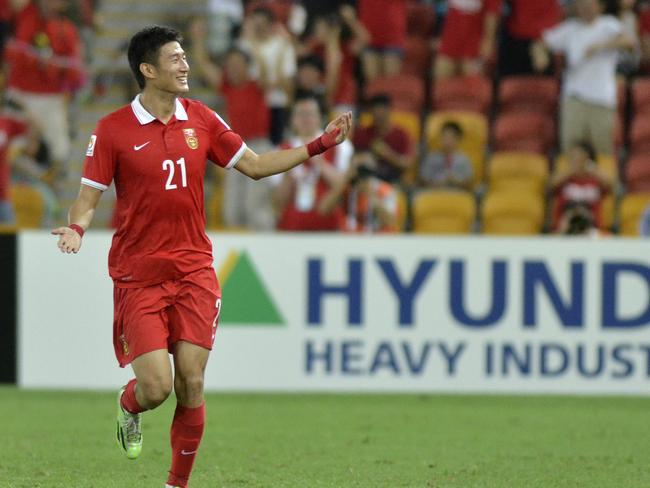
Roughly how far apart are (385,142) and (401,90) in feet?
5.84

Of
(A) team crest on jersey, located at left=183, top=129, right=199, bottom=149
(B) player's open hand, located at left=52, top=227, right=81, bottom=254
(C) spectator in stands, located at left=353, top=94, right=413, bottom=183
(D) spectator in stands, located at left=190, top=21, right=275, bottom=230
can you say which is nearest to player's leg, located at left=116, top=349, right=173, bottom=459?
(B) player's open hand, located at left=52, top=227, right=81, bottom=254

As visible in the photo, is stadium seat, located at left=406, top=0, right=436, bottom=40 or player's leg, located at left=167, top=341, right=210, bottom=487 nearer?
player's leg, located at left=167, top=341, right=210, bottom=487

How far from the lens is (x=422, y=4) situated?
17156 mm

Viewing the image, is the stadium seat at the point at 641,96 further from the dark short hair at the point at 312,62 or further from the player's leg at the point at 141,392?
the player's leg at the point at 141,392

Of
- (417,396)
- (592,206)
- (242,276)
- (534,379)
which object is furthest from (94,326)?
(592,206)

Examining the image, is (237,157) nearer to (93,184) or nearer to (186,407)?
(93,184)

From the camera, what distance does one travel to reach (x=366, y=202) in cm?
1336

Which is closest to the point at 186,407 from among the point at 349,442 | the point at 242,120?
the point at 349,442

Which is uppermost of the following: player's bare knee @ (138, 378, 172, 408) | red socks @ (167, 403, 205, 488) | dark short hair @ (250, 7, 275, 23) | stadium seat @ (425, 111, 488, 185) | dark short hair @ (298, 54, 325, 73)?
dark short hair @ (250, 7, 275, 23)

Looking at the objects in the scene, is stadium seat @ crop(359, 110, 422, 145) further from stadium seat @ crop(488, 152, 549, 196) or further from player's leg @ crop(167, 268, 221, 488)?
player's leg @ crop(167, 268, 221, 488)

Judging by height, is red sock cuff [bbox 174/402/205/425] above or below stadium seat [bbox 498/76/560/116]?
below

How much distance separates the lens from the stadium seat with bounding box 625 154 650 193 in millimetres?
15414

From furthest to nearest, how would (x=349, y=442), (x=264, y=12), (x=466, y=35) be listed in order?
(x=466, y=35) < (x=264, y=12) < (x=349, y=442)

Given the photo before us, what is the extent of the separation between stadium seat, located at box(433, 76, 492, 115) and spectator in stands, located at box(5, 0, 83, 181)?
426 cm
